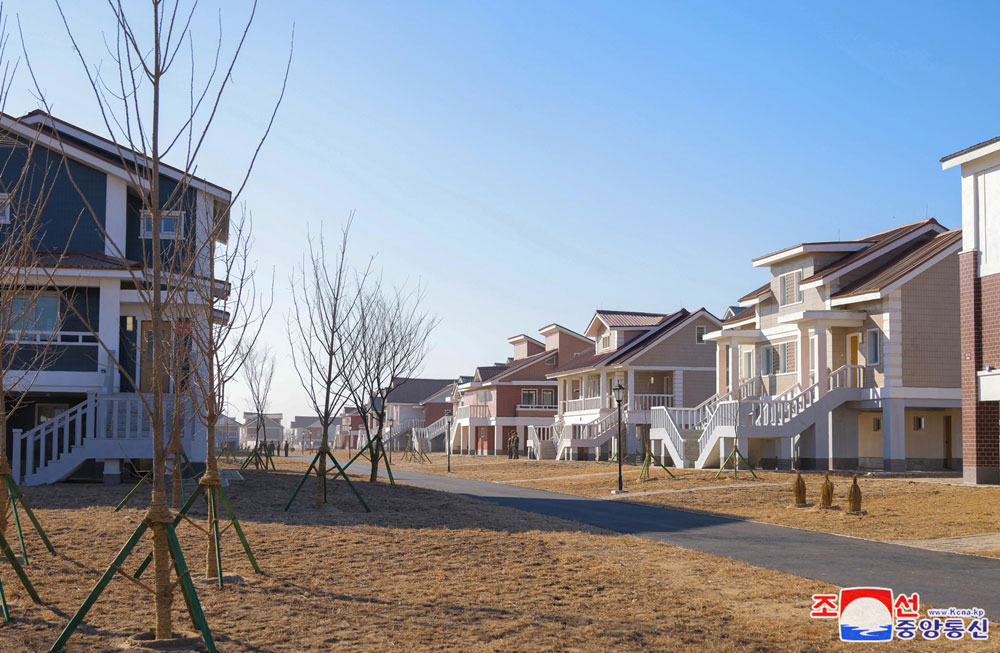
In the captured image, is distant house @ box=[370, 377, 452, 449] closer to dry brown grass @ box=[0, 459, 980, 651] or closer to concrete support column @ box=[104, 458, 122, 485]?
concrete support column @ box=[104, 458, 122, 485]

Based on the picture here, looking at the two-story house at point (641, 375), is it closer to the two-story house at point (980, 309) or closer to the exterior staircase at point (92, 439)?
the two-story house at point (980, 309)

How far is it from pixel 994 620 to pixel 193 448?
17.9 m

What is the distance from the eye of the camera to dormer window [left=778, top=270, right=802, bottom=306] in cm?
3719

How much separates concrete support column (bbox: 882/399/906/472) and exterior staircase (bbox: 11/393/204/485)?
877 inches

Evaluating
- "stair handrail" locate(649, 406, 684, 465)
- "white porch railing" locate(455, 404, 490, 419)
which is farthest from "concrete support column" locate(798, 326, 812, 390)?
"white porch railing" locate(455, 404, 490, 419)

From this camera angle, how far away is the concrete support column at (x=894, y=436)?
31.8 meters

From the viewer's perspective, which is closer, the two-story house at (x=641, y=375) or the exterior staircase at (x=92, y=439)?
the exterior staircase at (x=92, y=439)

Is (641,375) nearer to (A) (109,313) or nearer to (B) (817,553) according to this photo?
(A) (109,313)

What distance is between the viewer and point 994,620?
29.5ft

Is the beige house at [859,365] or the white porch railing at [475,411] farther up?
the beige house at [859,365]

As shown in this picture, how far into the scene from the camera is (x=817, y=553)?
556 inches
